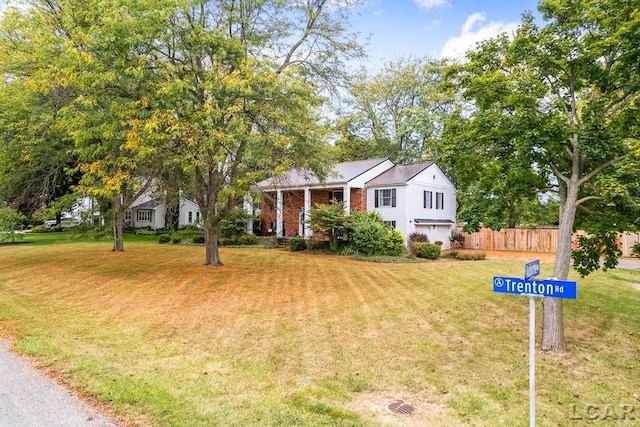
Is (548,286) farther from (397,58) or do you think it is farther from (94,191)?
(397,58)

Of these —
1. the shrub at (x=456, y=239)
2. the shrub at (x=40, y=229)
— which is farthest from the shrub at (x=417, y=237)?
the shrub at (x=40, y=229)

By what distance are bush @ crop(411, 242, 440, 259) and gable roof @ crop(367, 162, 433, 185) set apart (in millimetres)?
4164

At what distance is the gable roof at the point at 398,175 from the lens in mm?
23469

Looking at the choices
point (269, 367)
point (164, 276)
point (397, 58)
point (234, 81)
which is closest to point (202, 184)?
point (164, 276)

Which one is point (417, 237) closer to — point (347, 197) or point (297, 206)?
point (347, 197)

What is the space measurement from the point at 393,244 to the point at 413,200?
4.13 m

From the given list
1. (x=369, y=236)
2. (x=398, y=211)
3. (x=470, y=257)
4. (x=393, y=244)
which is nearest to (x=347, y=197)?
(x=398, y=211)

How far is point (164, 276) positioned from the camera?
13219 mm

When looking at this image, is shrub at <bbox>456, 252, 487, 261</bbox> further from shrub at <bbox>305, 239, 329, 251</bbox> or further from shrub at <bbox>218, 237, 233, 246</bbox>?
shrub at <bbox>218, 237, 233, 246</bbox>

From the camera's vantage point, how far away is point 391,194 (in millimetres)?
23750

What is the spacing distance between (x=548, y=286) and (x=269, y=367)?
3.80 meters

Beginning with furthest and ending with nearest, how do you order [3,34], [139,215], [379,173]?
[139,215] → [379,173] → [3,34]

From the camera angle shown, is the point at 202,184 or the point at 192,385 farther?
the point at 202,184

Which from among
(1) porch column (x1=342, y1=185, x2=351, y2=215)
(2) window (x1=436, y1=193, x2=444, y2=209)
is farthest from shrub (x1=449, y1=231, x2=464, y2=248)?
(1) porch column (x1=342, y1=185, x2=351, y2=215)
